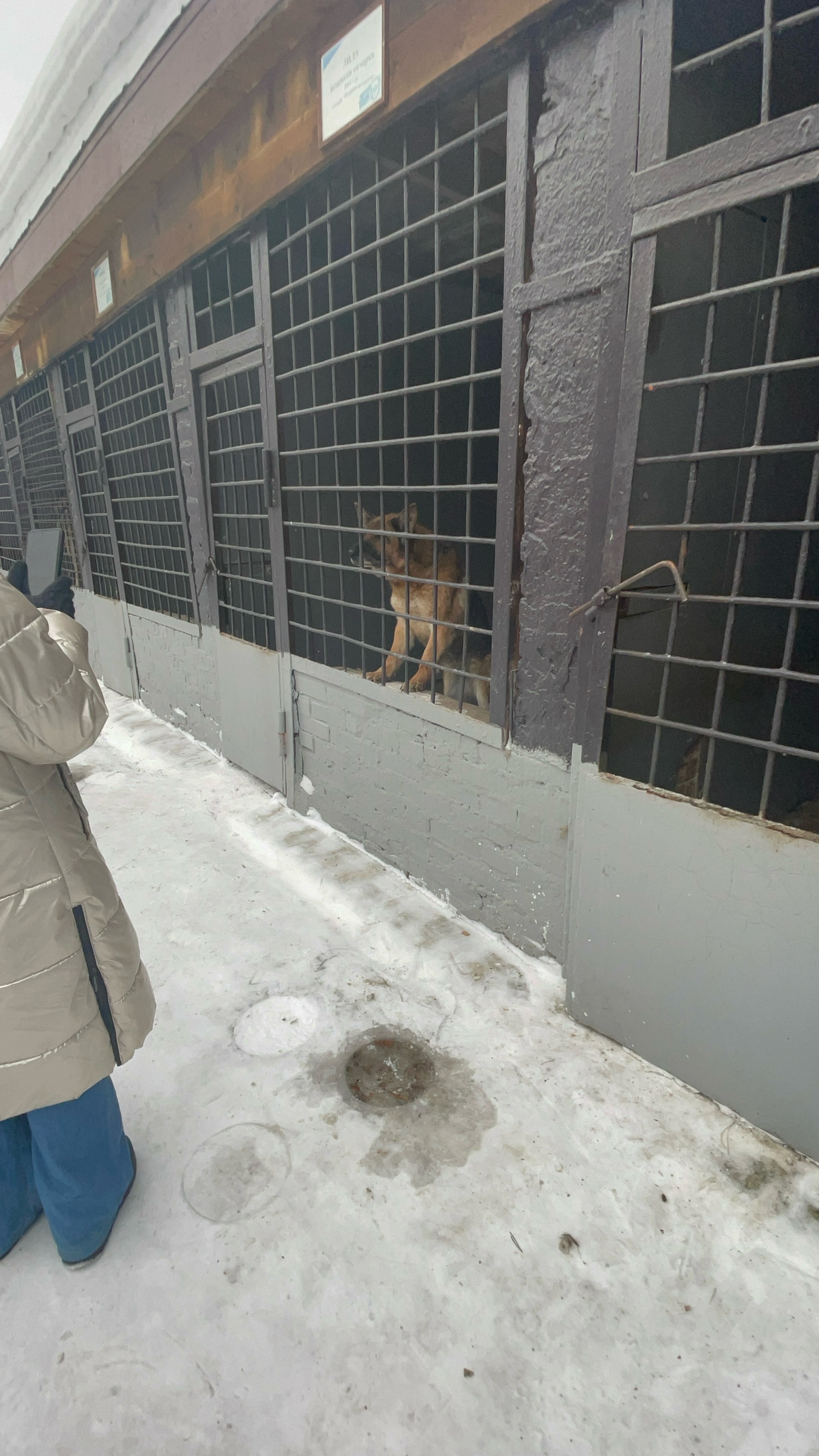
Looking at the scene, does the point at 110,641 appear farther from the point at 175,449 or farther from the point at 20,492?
the point at 20,492

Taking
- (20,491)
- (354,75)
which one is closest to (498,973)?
(354,75)

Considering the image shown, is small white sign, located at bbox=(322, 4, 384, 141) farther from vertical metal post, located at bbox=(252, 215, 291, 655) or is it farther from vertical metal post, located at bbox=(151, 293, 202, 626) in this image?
vertical metal post, located at bbox=(151, 293, 202, 626)

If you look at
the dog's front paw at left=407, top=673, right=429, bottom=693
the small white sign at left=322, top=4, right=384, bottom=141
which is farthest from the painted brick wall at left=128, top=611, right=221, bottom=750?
the small white sign at left=322, top=4, right=384, bottom=141

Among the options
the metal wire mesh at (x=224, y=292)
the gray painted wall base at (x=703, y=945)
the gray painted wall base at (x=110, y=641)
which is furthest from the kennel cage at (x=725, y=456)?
the gray painted wall base at (x=110, y=641)

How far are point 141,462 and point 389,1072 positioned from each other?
19.8 ft

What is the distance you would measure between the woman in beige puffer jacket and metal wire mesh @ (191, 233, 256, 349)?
3.44 m

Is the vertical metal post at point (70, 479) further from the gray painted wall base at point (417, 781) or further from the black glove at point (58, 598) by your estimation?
the black glove at point (58, 598)

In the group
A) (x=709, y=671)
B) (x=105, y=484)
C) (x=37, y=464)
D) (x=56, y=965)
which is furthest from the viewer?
(x=37, y=464)

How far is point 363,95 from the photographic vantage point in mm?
2730

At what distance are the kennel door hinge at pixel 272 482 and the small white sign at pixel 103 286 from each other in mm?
2713

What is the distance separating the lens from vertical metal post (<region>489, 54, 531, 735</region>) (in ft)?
7.45

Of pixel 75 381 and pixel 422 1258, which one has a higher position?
pixel 75 381

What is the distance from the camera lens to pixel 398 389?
3318mm

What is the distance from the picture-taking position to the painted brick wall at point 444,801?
9.43 ft
